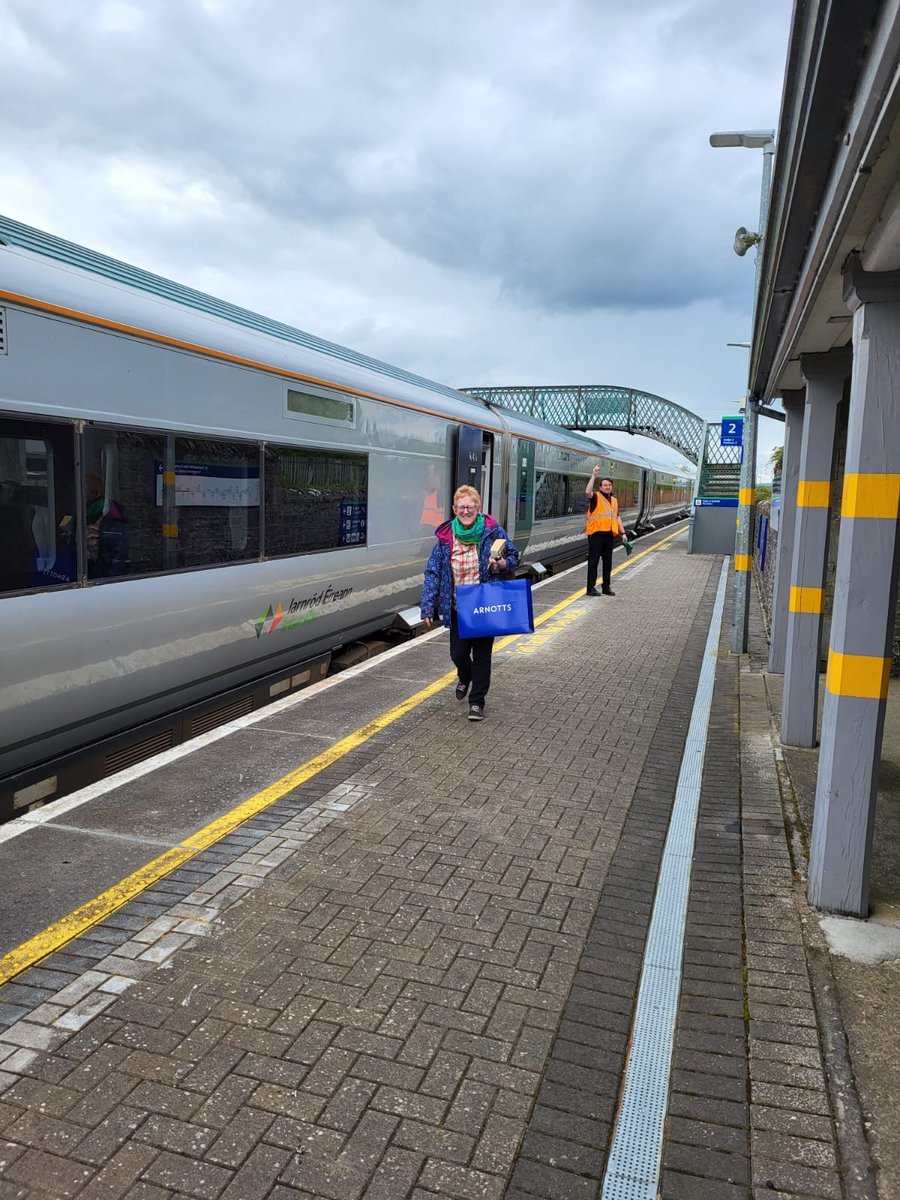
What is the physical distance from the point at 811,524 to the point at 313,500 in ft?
12.2

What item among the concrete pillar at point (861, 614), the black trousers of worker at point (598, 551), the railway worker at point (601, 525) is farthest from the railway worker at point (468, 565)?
the black trousers of worker at point (598, 551)

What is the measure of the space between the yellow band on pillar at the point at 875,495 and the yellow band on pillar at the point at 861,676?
1.86ft

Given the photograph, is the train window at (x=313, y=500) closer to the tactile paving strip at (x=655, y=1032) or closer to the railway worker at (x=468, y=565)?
the railway worker at (x=468, y=565)

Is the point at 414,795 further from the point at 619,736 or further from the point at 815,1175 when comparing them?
the point at 815,1175

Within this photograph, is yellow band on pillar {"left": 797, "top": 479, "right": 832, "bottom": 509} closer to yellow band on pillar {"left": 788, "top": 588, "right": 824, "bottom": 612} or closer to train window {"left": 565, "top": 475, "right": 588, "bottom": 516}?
yellow band on pillar {"left": 788, "top": 588, "right": 824, "bottom": 612}

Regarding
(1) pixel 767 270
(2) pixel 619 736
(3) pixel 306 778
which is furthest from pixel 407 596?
(1) pixel 767 270

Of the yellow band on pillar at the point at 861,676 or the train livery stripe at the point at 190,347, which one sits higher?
the train livery stripe at the point at 190,347

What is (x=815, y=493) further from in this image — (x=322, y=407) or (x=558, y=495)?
(x=558, y=495)

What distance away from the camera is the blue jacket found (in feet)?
20.9

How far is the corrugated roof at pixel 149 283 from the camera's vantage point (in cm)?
464

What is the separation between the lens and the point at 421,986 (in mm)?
3068

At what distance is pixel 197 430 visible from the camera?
549cm

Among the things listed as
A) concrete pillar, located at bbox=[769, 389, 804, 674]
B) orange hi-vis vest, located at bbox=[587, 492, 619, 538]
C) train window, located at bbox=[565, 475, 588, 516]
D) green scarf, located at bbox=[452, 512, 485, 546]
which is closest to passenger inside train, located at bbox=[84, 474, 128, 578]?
green scarf, located at bbox=[452, 512, 485, 546]

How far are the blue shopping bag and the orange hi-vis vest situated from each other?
20.6 ft
